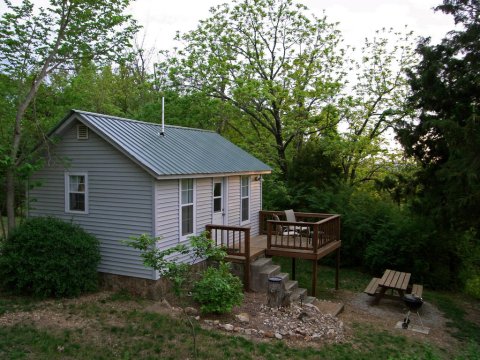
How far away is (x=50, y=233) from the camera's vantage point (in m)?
8.97

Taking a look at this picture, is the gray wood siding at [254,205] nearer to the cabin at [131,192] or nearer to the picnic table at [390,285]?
the cabin at [131,192]

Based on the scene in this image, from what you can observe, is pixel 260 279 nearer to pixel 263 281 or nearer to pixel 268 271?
pixel 263 281

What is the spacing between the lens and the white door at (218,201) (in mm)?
11625

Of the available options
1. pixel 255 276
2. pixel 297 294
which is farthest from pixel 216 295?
pixel 297 294

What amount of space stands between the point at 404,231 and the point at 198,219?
7794mm

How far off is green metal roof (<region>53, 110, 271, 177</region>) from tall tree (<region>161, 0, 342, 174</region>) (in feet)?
21.7

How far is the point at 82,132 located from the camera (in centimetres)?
993

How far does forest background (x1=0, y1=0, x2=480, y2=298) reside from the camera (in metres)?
10.4

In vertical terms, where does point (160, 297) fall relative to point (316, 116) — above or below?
below

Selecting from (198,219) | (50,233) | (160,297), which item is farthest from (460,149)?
(50,233)

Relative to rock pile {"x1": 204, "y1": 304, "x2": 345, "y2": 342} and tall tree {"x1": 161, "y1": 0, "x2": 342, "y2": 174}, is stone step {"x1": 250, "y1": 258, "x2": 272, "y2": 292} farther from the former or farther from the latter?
tall tree {"x1": 161, "y1": 0, "x2": 342, "y2": 174}

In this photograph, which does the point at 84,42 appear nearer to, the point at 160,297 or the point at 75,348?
the point at 160,297

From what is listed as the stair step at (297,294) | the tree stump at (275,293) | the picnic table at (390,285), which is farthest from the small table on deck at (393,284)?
the tree stump at (275,293)

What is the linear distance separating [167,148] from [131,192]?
1.86m
